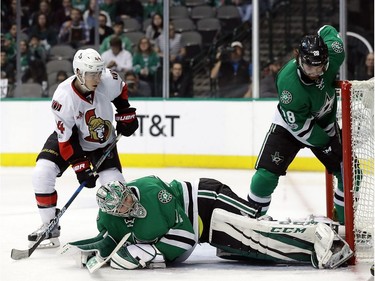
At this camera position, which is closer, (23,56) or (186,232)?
(186,232)

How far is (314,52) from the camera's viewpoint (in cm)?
400

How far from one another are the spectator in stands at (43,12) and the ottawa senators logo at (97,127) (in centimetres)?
400

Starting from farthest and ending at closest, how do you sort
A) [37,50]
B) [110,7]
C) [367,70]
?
[37,50] → [110,7] → [367,70]

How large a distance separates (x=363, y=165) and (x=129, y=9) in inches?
177

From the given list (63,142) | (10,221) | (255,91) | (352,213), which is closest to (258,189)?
(352,213)

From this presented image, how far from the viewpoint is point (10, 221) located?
17.4 feet

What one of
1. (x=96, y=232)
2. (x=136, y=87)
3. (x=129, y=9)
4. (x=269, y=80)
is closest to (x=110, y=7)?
(x=129, y=9)

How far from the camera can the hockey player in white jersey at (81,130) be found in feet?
14.4

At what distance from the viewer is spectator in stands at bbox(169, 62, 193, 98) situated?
8070 millimetres

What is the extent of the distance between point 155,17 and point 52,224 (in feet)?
13.1

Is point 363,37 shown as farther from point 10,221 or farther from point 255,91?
point 10,221

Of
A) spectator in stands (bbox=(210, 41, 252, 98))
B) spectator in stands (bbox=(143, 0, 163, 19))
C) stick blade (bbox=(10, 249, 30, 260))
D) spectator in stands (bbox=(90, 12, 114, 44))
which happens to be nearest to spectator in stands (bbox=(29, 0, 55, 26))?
spectator in stands (bbox=(90, 12, 114, 44))

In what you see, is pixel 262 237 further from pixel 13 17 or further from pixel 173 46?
pixel 13 17

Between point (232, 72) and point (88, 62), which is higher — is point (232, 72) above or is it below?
below
